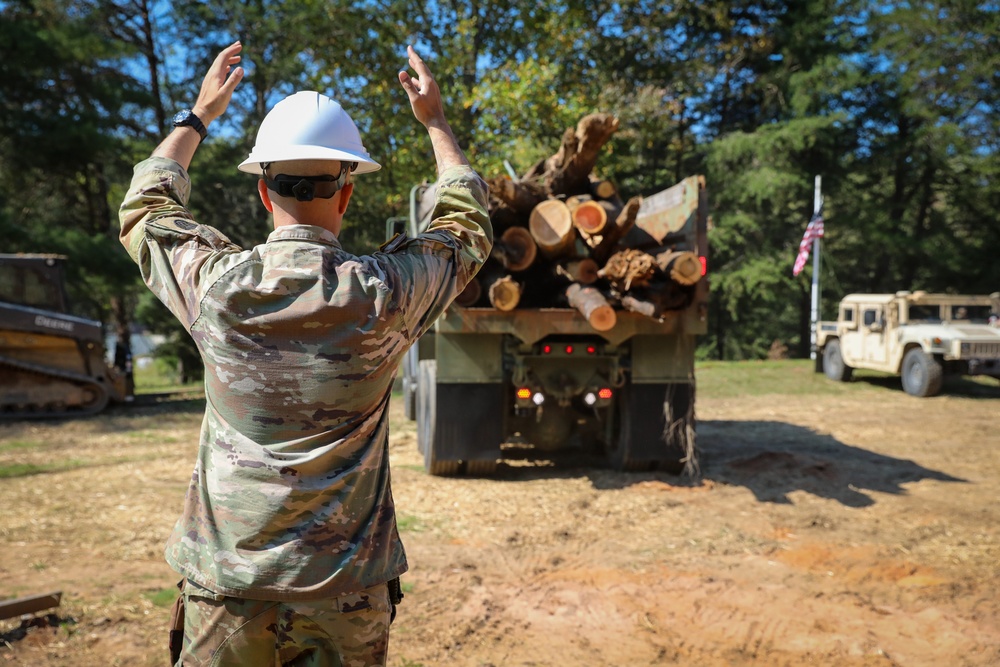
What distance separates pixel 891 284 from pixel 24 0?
91.5 feet

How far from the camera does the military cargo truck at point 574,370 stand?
23.7ft

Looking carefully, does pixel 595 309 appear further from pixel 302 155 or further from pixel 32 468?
pixel 32 468

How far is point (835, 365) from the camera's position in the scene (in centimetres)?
1773

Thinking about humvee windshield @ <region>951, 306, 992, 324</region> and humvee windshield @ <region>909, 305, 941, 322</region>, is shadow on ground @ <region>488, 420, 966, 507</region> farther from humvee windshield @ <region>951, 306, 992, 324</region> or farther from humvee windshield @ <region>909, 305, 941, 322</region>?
humvee windshield @ <region>951, 306, 992, 324</region>

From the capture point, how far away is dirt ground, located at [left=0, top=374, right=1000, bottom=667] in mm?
4254

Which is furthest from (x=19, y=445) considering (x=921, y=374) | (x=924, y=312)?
(x=924, y=312)

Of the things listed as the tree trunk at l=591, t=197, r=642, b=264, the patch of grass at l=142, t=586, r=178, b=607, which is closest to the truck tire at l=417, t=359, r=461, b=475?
the tree trunk at l=591, t=197, r=642, b=264

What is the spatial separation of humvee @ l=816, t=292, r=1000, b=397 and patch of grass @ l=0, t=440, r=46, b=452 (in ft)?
44.7

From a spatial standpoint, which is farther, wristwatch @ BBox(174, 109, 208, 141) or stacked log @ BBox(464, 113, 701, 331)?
stacked log @ BBox(464, 113, 701, 331)

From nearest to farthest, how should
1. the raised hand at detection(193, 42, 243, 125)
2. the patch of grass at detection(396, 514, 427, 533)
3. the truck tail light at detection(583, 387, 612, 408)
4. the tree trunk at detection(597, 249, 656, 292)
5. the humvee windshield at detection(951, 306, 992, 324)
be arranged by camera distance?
the raised hand at detection(193, 42, 243, 125)
the patch of grass at detection(396, 514, 427, 533)
the tree trunk at detection(597, 249, 656, 292)
the truck tail light at detection(583, 387, 612, 408)
the humvee windshield at detection(951, 306, 992, 324)

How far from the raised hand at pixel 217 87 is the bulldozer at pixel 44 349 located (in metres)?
12.1

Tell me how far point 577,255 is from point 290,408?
5698 mm

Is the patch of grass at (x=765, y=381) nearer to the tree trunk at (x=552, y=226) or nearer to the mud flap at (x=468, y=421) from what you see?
the mud flap at (x=468, y=421)

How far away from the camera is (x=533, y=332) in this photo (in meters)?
7.18
